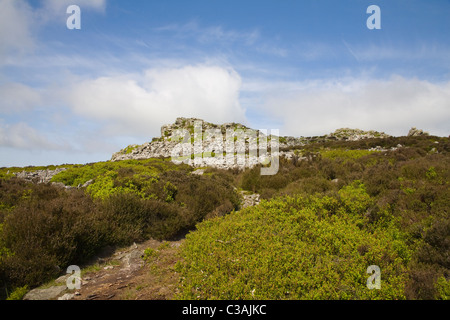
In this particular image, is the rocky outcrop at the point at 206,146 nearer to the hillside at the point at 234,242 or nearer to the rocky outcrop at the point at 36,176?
the hillside at the point at 234,242

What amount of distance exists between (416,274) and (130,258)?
623 cm

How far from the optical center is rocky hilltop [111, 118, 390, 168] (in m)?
25.0

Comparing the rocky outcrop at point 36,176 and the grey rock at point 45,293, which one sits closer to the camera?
the grey rock at point 45,293

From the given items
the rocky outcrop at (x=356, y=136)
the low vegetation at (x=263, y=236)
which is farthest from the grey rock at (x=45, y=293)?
the rocky outcrop at (x=356, y=136)

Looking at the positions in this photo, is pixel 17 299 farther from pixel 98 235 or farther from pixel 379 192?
pixel 379 192

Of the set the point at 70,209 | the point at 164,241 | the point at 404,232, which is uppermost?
the point at 70,209

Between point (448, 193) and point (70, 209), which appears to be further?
point (448, 193)

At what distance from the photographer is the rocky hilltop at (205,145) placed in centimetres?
2501

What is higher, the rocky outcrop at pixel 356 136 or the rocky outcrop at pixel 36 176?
the rocky outcrop at pixel 356 136

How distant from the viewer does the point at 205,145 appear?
1330 inches

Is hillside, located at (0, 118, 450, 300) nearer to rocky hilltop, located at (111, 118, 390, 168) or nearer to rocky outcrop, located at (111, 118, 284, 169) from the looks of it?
rocky outcrop, located at (111, 118, 284, 169)

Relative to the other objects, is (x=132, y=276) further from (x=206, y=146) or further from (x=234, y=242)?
(x=206, y=146)
